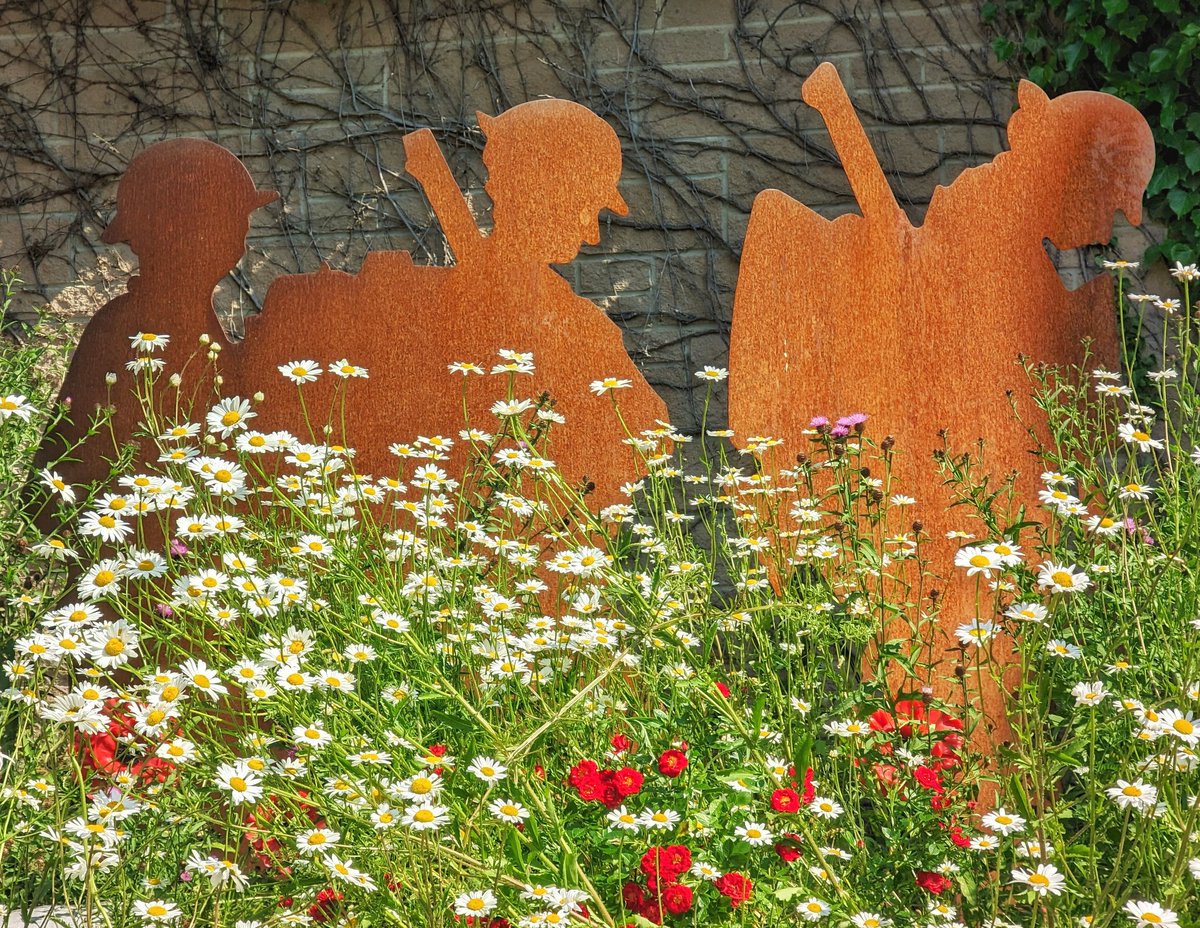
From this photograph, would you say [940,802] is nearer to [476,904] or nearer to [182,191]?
[476,904]

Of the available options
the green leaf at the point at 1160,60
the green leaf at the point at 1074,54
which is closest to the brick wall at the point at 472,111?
the green leaf at the point at 1074,54

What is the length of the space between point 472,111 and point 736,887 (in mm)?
2564

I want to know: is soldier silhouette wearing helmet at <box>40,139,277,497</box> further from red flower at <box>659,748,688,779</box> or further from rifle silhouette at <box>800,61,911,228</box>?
red flower at <box>659,748,688,779</box>

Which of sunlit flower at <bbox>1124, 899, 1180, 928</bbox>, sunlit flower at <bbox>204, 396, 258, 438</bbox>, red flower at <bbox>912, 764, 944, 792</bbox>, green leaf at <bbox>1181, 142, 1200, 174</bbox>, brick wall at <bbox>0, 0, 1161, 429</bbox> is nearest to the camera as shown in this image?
sunlit flower at <bbox>1124, 899, 1180, 928</bbox>

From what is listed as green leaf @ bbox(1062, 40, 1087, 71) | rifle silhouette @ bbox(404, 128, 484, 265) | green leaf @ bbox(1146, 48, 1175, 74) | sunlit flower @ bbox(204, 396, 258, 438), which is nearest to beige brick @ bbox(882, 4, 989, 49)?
green leaf @ bbox(1062, 40, 1087, 71)

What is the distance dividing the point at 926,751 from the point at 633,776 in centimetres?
42

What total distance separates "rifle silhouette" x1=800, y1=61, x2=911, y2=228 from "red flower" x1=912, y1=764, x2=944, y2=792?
1706 millimetres

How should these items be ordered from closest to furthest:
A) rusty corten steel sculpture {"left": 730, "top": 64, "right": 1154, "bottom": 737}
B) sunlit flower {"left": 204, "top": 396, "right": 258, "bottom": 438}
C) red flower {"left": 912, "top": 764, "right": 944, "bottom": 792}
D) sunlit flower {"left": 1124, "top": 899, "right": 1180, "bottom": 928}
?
sunlit flower {"left": 1124, "top": 899, "right": 1180, "bottom": 928} → red flower {"left": 912, "top": 764, "right": 944, "bottom": 792} → sunlit flower {"left": 204, "top": 396, "right": 258, "bottom": 438} → rusty corten steel sculpture {"left": 730, "top": 64, "right": 1154, "bottom": 737}

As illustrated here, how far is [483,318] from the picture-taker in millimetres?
2764

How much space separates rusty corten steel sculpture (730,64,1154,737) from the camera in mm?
2717

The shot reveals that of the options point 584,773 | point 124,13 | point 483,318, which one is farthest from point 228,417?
point 124,13

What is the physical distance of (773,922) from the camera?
1.33m

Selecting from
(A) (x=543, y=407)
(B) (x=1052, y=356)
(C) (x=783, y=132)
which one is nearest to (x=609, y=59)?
(C) (x=783, y=132)

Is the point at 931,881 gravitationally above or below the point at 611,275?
below
